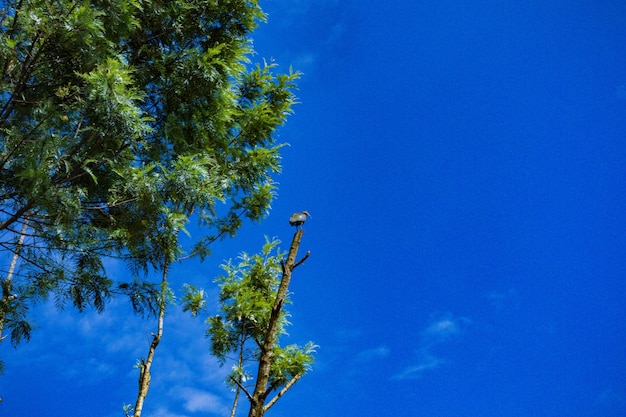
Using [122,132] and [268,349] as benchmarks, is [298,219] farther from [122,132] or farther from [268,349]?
[122,132]

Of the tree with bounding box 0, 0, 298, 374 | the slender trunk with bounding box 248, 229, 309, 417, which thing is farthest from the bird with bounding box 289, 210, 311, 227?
the tree with bounding box 0, 0, 298, 374

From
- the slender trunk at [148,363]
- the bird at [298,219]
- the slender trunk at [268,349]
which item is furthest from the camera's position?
the slender trunk at [148,363]

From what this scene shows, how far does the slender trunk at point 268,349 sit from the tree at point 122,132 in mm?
2515

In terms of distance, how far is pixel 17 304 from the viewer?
7.13 metres

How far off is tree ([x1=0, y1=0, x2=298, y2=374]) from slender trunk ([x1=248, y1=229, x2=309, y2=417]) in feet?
8.25

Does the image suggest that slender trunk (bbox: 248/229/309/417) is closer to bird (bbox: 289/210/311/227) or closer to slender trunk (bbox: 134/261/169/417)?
bird (bbox: 289/210/311/227)

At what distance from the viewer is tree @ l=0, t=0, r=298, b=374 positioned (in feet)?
18.6

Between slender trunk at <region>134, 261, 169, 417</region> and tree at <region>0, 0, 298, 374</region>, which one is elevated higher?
tree at <region>0, 0, 298, 374</region>

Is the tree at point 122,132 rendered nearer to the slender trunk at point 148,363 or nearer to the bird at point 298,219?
the slender trunk at point 148,363

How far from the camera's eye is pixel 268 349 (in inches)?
165

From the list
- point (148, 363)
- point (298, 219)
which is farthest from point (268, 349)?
point (148, 363)

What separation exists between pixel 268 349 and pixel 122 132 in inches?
139

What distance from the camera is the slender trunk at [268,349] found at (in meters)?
4.02

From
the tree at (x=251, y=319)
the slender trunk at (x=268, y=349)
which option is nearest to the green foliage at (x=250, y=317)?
the tree at (x=251, y=319)
